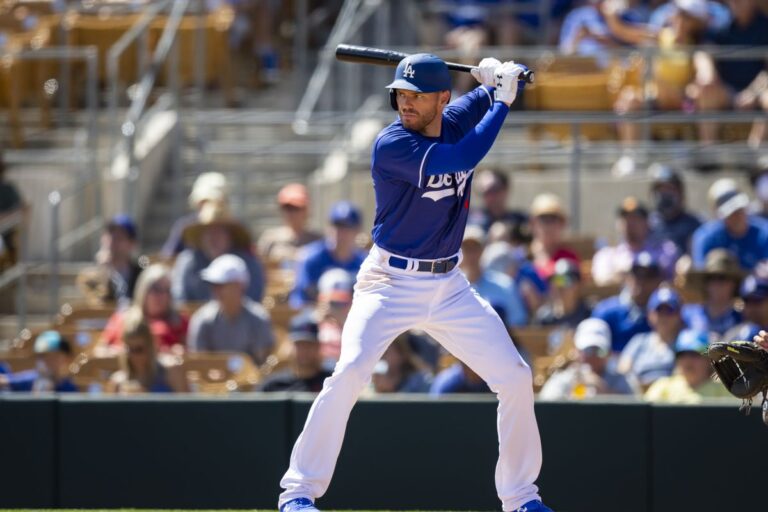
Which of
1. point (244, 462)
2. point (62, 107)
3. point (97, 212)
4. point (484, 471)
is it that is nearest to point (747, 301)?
point (484, 471)

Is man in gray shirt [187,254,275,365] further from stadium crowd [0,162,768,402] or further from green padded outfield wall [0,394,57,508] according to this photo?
green padded outfield wall [0,394,57,508]

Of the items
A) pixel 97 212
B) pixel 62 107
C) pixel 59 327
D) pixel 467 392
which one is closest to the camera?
pixel 467 392

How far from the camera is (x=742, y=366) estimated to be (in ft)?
19.9

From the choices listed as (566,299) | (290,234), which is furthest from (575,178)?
(290,234)

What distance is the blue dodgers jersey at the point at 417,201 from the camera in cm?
588

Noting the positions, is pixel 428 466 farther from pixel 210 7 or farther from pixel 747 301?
pixel 210 7

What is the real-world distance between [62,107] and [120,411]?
585cm

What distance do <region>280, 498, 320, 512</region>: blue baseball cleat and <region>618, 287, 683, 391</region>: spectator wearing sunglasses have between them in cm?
334

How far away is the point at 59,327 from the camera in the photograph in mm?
10195

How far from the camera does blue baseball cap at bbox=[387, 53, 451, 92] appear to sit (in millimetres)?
5797

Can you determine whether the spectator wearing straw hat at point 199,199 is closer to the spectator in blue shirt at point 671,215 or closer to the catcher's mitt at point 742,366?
the spectator in blue shirt at point 671,215

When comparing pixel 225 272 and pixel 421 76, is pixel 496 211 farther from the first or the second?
pixel 421 76

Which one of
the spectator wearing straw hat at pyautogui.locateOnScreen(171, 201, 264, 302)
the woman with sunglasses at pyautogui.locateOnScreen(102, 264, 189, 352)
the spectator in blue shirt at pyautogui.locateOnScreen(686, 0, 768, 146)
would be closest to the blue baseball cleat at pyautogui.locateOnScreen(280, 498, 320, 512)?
the woman with sunglasses at pyautogui.locateOnScreen(102, 264, 189, 352)

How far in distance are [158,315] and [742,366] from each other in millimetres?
4545
